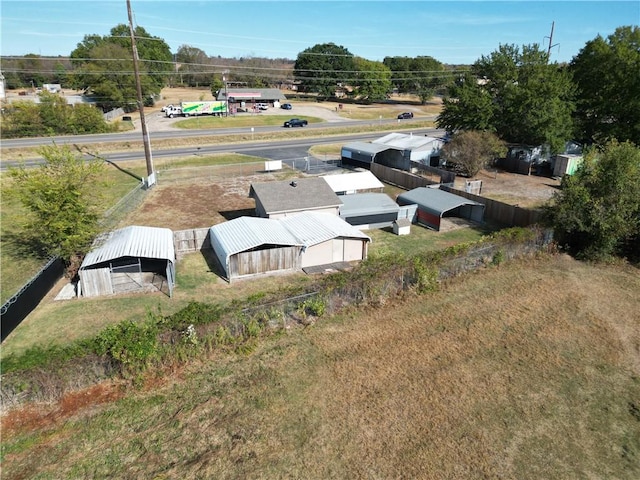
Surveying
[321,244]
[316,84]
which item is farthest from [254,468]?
[316,84]

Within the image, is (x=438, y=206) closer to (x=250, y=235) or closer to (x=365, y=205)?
(x=365, y=205)

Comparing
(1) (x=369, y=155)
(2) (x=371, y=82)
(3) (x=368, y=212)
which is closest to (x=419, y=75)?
(2) (x=371, y=82)

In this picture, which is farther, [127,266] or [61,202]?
[127,266]

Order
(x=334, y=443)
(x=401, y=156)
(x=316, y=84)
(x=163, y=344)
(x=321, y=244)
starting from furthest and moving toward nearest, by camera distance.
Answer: (x=316, y=84) → (x=401, y=156) → (x=321, y=244) → (x=163, y=344) → (x=334, y=443)

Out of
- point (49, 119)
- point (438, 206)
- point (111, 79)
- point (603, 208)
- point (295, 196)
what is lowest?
point (438, 206)

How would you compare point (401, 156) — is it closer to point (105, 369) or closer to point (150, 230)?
point (150, 230)

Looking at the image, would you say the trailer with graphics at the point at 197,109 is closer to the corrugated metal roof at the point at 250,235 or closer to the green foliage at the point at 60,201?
the green foliage at the point at 60,201

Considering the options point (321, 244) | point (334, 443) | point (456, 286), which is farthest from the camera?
point (321, 244)

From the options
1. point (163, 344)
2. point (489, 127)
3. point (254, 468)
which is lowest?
point (254, 468)
